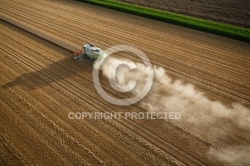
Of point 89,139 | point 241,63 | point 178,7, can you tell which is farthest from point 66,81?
point 178,7

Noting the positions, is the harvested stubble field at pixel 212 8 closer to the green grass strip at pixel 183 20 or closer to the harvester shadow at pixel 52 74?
the green grass strip at pixel 183 20

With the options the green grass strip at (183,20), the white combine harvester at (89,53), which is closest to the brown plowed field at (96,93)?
the white combine harvester at (89,53)

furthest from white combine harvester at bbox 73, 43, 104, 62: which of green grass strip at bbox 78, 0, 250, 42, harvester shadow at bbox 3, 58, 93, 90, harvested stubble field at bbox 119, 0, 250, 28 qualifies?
harvested stubble field at bbox 119, 0, 250, 28

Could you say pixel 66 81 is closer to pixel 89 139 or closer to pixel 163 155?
pixel 89 139

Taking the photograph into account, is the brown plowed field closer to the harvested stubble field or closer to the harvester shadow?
the harvester shadow

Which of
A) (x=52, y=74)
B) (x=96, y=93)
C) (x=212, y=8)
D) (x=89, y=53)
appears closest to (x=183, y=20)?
(x=212, y=8)
